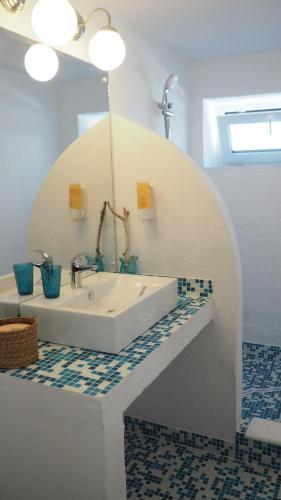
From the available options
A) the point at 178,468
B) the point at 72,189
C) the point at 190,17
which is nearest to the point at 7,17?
the point at 72,189

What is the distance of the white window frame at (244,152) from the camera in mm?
3123

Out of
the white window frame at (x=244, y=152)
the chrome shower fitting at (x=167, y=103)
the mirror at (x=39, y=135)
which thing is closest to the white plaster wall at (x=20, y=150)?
the mirror at (x=39, y=135)

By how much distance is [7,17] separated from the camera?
5.13 ft

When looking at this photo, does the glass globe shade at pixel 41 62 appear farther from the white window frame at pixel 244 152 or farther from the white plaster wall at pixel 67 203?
the white window frame at pixel 244 152

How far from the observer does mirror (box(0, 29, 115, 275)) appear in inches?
61.9

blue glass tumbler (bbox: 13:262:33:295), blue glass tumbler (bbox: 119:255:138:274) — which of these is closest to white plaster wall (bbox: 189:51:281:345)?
blue glass tumbler (bbox: 119:255:138:274)

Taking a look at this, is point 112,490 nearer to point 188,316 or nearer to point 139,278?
point 188,316

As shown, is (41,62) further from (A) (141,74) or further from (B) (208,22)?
(B) (208,22)

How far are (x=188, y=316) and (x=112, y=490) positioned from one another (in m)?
0.74

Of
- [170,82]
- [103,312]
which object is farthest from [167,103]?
[103,312]

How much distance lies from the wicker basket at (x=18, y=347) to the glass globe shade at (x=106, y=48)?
124cm

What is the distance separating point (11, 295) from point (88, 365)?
487 millimetres

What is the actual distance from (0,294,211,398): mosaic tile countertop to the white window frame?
2092mm

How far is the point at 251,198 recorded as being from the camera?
3.12m
